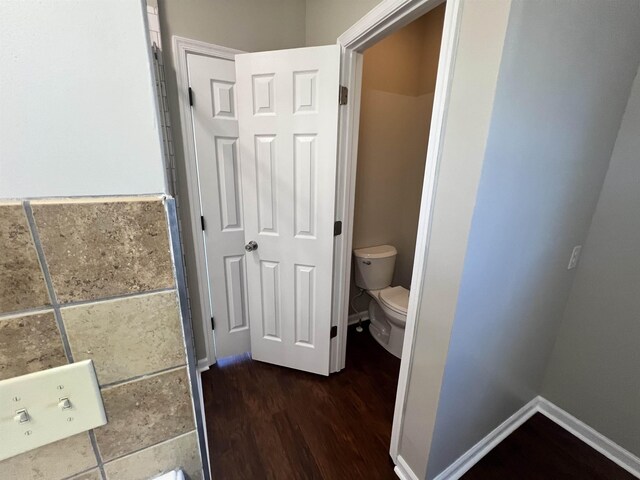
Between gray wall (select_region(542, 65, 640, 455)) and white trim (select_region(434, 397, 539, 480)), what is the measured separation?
0.21m

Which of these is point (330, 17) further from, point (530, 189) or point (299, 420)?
point (299, 420)

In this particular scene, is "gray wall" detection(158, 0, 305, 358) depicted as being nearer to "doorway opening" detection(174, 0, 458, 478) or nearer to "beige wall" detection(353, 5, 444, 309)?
"doorway opening" detection(174, 0, 458, 478)

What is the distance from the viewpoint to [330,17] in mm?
1462

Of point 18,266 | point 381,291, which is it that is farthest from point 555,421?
point 18,266

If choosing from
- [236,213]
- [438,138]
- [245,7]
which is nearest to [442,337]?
[438,138]

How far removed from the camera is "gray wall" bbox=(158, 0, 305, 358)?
140 centimetres

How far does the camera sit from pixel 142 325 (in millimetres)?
358

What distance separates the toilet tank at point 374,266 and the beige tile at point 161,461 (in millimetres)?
1832

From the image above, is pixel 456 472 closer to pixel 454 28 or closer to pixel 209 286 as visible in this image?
pixel 209 286

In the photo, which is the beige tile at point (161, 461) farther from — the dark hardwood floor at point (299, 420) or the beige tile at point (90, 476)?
the dark hardwood floor at point (299, 420)

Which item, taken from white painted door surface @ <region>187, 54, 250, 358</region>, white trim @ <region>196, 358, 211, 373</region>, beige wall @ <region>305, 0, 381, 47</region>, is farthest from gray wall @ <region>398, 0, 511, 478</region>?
white trim @ <region>196, 358, 211, 373</region>

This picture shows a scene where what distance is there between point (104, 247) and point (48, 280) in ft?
0.21

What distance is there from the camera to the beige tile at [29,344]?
0.29m

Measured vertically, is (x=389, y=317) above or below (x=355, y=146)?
below
